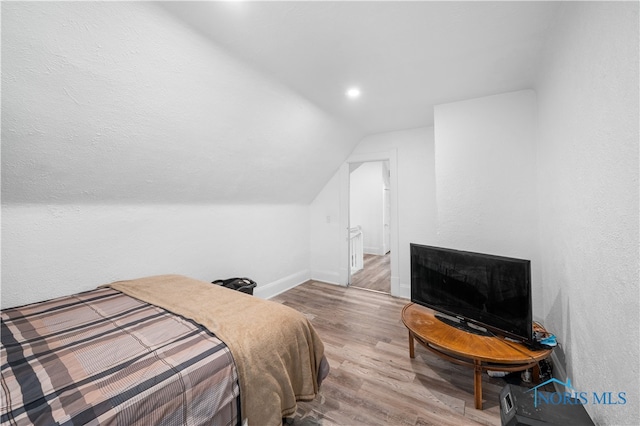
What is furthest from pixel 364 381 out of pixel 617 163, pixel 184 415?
pixel 617 163

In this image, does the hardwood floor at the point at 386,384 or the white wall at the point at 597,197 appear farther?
the hardwood floor at the point at 386,384

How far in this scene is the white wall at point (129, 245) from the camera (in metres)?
1.61

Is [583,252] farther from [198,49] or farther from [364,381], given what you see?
[198,49]

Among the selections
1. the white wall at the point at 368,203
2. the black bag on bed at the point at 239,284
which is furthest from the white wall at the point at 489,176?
the white wall at the point at 368,203

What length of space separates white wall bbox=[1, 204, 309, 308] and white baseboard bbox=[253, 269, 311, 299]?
0.06 feet

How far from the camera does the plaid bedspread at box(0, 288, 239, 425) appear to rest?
79 cm

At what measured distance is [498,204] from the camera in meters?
2.41

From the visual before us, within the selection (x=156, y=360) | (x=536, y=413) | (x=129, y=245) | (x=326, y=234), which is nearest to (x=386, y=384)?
(x=536, y=413)

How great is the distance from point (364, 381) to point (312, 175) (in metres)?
2.69

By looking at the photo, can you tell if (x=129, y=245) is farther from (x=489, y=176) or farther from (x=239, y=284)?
(x=489, y=176)

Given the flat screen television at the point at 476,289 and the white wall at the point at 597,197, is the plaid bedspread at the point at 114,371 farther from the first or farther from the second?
the flat screen television at the point at 476,289

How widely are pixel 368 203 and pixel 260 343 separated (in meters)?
5.85

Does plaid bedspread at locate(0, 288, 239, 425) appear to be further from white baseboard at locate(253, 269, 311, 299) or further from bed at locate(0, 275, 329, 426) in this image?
white baseboard at locate(253, 269, 311, 299)

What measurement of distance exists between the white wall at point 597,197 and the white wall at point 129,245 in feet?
10.1
